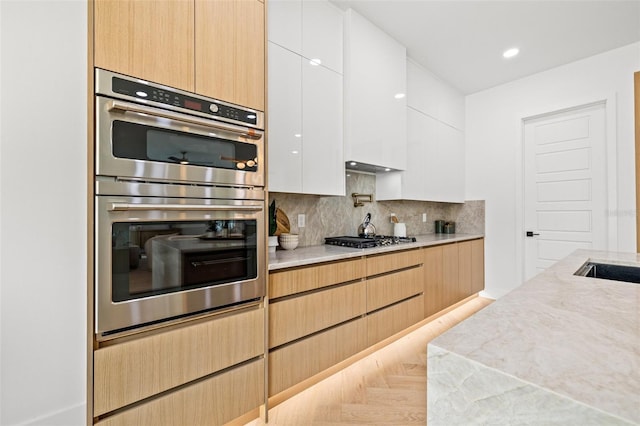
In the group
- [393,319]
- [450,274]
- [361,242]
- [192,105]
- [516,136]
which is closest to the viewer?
[192,105]

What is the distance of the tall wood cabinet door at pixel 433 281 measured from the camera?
9.71 ft

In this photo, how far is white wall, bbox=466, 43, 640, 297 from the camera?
119 inches

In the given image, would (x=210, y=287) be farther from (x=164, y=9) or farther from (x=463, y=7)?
(x=463, y=7)

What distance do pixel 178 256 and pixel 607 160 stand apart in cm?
412

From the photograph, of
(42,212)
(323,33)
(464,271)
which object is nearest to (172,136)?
(42,212)

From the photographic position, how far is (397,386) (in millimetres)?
2045

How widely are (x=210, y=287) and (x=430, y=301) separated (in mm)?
2324

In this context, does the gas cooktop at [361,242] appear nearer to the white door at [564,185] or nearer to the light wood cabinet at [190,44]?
the light wood cabinet at [190,44]

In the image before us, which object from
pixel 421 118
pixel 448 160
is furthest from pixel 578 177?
pixel 421 118

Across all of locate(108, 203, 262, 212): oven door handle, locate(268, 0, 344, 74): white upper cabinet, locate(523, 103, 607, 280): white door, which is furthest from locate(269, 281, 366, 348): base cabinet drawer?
locate(523, 103, 607, 280): white door

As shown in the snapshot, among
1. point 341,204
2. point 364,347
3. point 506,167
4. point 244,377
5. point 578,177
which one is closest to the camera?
point 244,377

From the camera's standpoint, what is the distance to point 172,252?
1.37 metres

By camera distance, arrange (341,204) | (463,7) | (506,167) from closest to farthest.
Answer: (463,7) < (341,204) < (506,167)

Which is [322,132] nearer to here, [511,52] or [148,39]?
[148,39]
